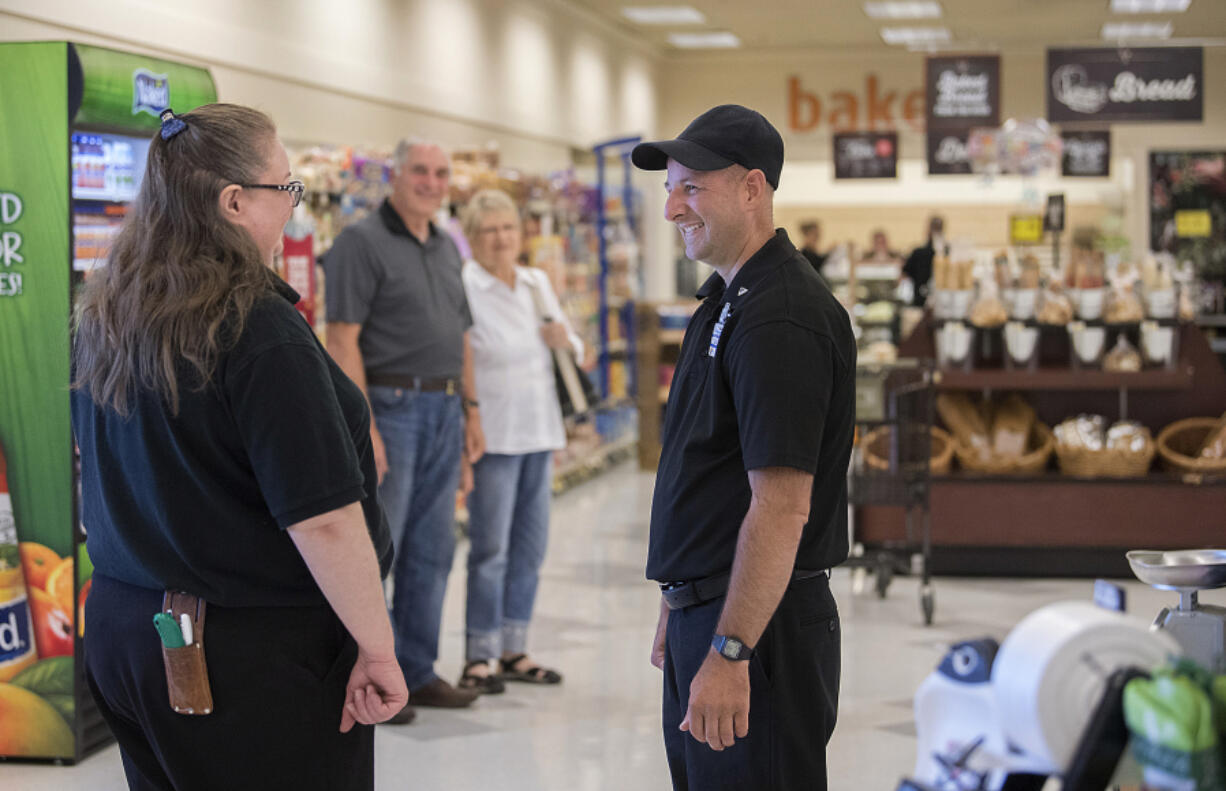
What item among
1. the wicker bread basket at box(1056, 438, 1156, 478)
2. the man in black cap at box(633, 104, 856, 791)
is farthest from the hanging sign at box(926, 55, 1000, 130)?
the man in black cap at box(633, 104, 856, 791)

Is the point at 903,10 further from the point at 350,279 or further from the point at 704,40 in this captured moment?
the point at 350,279

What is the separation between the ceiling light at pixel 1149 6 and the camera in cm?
1330

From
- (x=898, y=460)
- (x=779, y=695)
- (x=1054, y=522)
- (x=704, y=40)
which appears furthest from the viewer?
(x=704, y=40)

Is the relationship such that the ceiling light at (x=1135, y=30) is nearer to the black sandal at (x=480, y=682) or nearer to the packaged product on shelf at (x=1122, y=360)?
the packaged product on shelf at (x=1122, y=360)

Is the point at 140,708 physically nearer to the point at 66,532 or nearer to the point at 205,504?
the point at 205,504

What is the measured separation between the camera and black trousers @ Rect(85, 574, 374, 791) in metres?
1.95

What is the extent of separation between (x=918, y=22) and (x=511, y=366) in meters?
11.1

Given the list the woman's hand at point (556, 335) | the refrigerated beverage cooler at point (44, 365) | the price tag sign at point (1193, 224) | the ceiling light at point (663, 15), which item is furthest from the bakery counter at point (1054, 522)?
the price tag sign at point (1193, 224)

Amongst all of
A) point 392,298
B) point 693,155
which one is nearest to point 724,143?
point 693,155

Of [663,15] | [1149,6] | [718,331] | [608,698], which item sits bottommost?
[608,698]

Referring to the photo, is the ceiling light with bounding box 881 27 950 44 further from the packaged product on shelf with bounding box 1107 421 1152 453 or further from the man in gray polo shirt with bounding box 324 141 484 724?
the man in gray polo shirt with bounding box 324 141 484 724

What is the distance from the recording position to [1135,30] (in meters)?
15.0

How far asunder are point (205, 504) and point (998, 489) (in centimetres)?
549

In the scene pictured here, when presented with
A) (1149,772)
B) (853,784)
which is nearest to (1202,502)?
(853,784)
